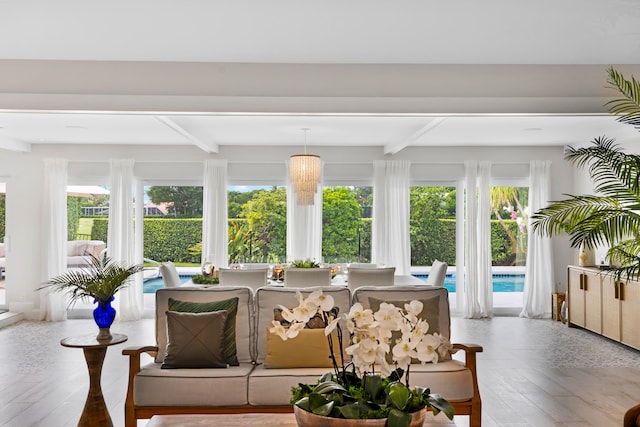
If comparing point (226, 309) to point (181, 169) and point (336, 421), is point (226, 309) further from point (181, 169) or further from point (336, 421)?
point (181, 169)

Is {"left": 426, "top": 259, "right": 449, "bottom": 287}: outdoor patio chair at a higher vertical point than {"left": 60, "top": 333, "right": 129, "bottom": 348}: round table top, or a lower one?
higher

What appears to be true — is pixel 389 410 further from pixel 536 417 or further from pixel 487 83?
pixel 487 83

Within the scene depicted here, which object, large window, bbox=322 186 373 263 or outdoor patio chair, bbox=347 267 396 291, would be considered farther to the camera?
large window, bbox=322 186 373 263

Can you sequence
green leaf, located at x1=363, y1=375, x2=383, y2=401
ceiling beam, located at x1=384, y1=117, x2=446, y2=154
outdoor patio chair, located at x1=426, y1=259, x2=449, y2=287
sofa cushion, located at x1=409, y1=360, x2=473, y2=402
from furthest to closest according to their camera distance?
outdoor patio chair, located at x1=426, y1=259, x2=449, y2=287 < ceiling beam, located at x1=384, y1=117, x2=446, y2=154 < sofa cushion, located at x1=409, y1=360, x2=473, y2=402 < green leaf, located at x1=363, y1=375, x2=383, y2=401

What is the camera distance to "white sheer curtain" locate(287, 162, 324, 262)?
8961 millimetres

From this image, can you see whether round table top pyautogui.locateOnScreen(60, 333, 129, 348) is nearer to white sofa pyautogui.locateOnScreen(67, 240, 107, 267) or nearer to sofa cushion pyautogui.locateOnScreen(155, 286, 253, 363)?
sofa cushion pyautogui.locateOnScreen(155, 286, 253, 363)

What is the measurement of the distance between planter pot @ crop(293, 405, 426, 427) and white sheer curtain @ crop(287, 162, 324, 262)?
6.67 metres

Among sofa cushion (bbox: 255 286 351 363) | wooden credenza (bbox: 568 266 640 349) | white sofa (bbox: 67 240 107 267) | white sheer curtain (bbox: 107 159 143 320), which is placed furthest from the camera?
white sofa (bbox: 67 240 107 267)

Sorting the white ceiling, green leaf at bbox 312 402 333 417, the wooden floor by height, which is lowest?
the wooden floor

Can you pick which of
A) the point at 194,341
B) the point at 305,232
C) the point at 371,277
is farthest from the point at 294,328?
the point at 305,232

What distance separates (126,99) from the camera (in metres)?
4.74

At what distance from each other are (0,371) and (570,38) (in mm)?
5586

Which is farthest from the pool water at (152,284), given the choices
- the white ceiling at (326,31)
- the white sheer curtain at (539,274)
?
the white sheer curtain at (539,274)

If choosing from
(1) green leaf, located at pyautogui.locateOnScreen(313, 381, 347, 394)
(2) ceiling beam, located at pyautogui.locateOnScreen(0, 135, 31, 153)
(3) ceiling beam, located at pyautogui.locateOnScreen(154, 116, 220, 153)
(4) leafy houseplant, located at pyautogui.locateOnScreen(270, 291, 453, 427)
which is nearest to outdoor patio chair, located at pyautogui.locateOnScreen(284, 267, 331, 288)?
(3) ceiling beam, located at pyautogui.locateOnScreen(154, 116, 220, 153)
